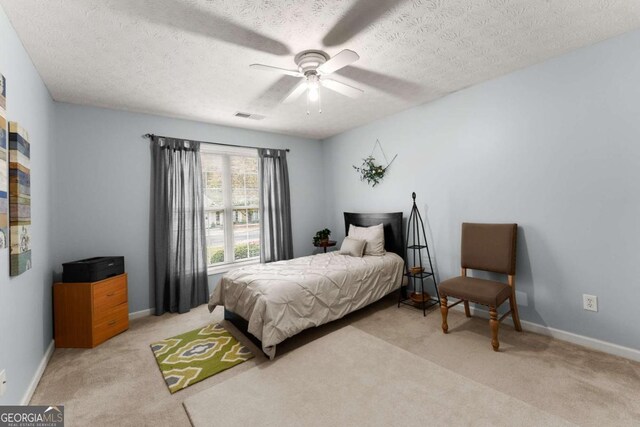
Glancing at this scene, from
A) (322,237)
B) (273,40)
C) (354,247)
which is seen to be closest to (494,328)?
(354,247)

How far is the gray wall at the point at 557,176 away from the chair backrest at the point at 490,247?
0.64 feet

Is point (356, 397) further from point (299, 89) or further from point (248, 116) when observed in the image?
point (248, 116)

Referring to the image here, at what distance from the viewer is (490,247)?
2.84 metres

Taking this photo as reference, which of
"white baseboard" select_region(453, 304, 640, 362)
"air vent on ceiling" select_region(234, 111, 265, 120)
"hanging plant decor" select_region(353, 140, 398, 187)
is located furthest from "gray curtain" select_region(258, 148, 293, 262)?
"white baseboard" select_region(453, 304, 640, 362)

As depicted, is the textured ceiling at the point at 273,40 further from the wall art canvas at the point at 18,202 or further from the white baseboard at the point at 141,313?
the white baseboard at the point at 141,313

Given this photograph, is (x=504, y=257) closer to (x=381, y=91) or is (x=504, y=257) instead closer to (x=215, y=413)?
(x=381, y=91)

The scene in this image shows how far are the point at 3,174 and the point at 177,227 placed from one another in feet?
6.71

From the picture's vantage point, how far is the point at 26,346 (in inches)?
79.0

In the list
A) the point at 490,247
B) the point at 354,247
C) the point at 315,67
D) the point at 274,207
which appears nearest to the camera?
the point at 315,67

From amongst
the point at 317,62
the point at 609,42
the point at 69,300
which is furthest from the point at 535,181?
the point at 69,300

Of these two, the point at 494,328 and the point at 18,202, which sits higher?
the point at 18,202

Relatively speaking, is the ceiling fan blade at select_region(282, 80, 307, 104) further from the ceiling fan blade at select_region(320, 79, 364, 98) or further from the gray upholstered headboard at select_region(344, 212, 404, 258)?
the gray upholstered headboard at select_region(344, 212, 404, 258)

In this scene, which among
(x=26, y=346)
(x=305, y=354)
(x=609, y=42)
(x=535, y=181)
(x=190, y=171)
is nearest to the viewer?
(x=26, y=346)

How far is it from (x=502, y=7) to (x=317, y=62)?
1311 mm
